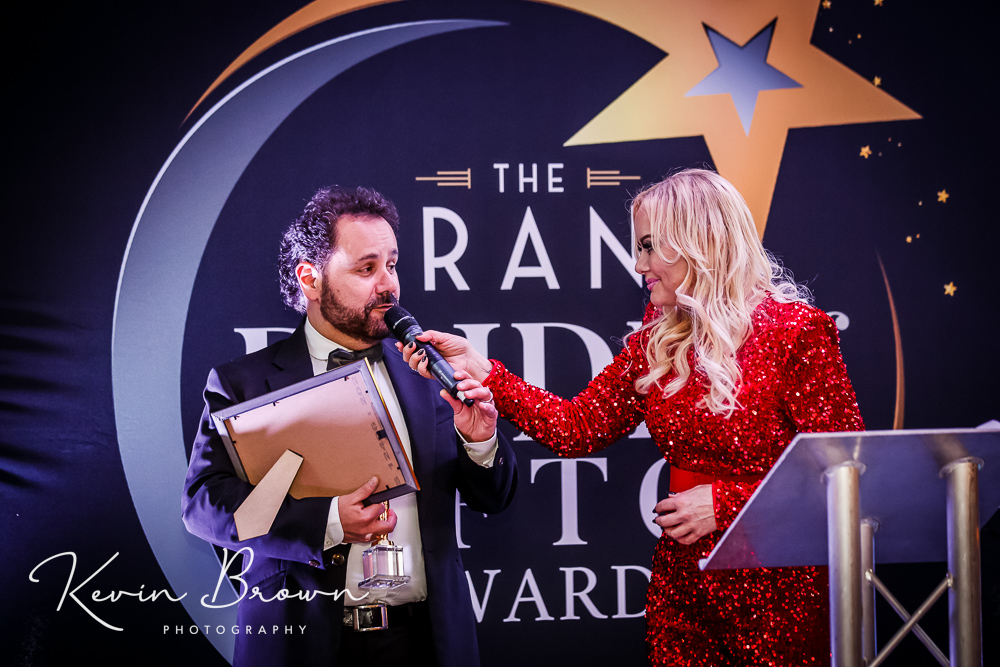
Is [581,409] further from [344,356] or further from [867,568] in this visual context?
[867,568]

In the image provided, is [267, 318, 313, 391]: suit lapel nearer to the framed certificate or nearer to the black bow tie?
the black bow tie

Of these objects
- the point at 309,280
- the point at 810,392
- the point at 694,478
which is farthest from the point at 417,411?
the point at 810,392

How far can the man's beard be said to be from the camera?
2.23m

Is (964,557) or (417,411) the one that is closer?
(964,557)

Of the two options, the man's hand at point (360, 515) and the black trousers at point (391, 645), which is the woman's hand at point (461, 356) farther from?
the black trousers at point (391, 645)

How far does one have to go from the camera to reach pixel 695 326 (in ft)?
6.10

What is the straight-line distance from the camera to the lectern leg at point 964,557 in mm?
1230

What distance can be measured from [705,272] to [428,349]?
0.73 metres

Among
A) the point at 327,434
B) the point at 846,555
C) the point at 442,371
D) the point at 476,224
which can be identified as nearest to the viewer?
the point at 846,555

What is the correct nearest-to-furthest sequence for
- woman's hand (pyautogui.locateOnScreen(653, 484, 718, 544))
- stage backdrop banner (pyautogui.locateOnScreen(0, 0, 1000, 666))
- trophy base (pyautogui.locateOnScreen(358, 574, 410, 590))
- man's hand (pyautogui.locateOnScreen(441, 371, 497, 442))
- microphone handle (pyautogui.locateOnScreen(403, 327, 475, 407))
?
1. woman's hand (pyautogui.locateOnScreen(653, 484, 718, 544))
2. microphone handle (pyautogui.locateOnScreen(403, 327, 475, 407))
3. trophy base (pyautogui.locateOnScreen(358, 574, 410, 590))
4. man's hand (pyautogui.locateOnScreen(441, 371, 497, 442))
5. stage backdrop banner (pyautogui.locateOnScreen(0, 0, 1000, 666))

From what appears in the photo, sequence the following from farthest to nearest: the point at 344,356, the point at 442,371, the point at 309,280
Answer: the point at 309,280 → the point at 344,356 → the point at 442,371

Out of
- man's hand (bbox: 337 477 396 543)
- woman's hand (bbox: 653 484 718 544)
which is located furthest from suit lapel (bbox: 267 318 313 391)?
woman's hand (bbox: 653 484 718 544)

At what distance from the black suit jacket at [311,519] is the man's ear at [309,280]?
11cm

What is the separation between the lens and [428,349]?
188 centimetres
